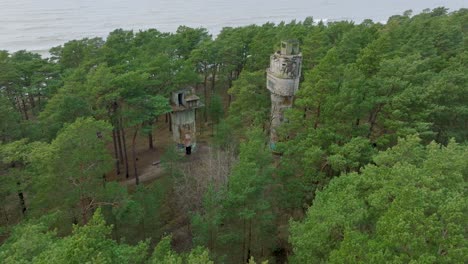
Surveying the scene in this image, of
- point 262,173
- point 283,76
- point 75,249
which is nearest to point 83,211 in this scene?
point 75,249

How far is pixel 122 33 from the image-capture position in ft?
104

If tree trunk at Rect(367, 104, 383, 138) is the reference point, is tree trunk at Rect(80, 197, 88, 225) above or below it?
below

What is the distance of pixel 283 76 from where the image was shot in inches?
896

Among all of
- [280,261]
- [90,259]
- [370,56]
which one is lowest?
[280,261]

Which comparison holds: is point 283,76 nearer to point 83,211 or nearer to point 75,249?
point 83,211

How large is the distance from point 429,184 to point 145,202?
10573 millimetres

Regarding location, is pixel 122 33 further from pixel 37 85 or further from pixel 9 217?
pixel 9 217

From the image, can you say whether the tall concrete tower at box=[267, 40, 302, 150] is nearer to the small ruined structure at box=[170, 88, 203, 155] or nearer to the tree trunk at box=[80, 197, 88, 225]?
the small ruined structure at box=[170, 88, 203, 155]

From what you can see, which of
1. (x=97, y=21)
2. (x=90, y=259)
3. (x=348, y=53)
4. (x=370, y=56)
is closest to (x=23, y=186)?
(x=90, y=259)

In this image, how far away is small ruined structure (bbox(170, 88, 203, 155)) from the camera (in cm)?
2534

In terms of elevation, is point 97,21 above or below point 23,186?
above

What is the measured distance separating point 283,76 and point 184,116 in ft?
24.6

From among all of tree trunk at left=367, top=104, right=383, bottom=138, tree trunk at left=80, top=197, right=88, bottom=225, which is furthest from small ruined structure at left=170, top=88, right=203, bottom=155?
tree trunk at left=367, top=104, right=383, bottom=138

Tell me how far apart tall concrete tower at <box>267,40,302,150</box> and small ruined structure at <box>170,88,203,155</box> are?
17.7ft
